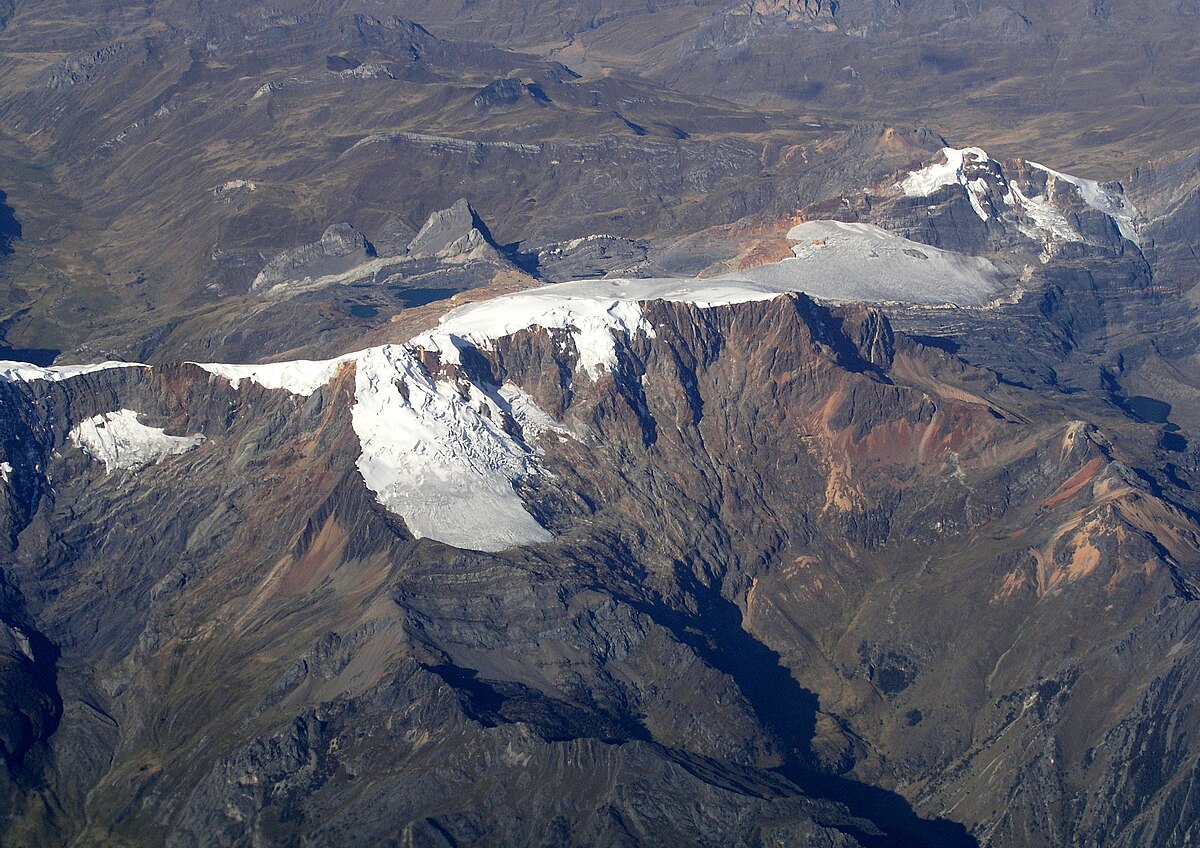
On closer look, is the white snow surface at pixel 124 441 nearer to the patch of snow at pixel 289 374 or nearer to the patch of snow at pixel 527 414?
the patch of snow at pixel 289 374

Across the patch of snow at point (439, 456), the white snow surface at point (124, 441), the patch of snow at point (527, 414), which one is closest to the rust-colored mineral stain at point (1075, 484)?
the patch of snow at point (527, 414)

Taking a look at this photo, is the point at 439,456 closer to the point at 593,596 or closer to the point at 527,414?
the point at 527,414

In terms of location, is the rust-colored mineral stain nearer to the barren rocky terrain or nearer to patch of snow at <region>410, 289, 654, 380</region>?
the barren rocky terrain

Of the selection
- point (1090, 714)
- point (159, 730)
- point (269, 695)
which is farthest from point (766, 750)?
point (159, 730)

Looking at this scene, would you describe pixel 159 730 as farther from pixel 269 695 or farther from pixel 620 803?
pixel 620 803

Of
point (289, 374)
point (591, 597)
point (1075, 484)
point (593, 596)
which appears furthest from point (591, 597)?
point (1075, 484)

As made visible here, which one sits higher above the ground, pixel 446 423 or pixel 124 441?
pixel 124 441
